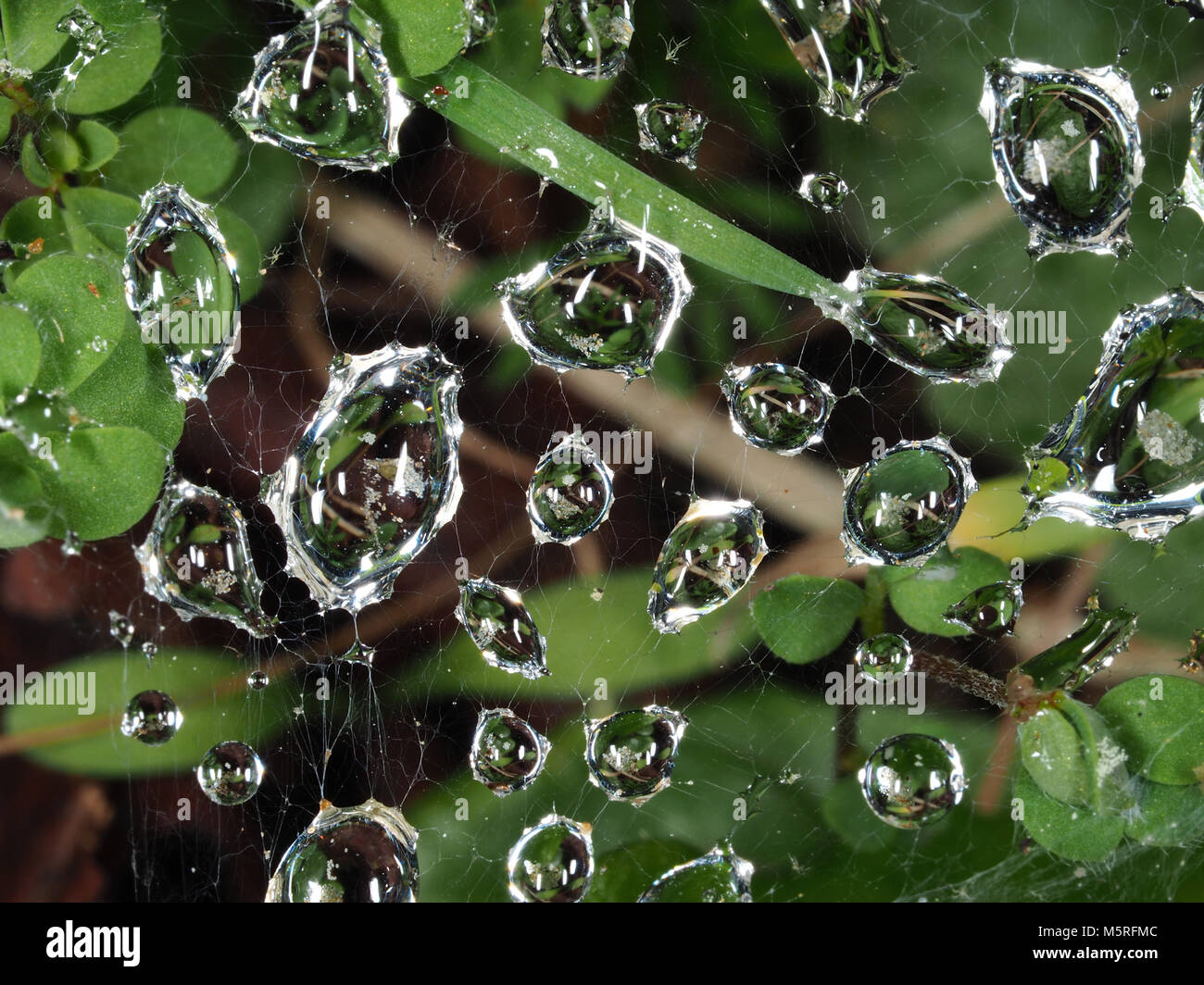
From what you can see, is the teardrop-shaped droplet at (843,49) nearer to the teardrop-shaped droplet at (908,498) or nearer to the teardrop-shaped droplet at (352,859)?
the teardrop-shaped droplet at (908,498)

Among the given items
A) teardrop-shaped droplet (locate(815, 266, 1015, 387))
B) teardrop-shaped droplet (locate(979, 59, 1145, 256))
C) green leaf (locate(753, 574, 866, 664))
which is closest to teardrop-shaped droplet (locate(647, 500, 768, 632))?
green leaf (locate(753, 574, 866, 664))

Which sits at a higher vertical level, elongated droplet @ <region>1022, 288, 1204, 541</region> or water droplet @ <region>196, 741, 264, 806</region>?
elongated droplet @ <region>1022, 288, 1204, 541</region>

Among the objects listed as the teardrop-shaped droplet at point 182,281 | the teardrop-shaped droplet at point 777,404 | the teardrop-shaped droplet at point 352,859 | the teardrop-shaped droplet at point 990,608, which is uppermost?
the teardrop-shaped droplet at point 182,281

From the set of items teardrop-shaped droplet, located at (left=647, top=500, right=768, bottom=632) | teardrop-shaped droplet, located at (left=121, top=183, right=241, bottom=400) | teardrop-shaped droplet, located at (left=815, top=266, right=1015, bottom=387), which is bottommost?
teardrop-shaped droplet, located at (left=647, top=500, right=768, bottom=632)

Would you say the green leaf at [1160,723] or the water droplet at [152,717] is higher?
the water droplet at [152,717]

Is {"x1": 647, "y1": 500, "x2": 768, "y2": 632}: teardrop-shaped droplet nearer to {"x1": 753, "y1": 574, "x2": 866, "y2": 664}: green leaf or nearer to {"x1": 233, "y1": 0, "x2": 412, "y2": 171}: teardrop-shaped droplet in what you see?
{"x1": 753, "y1": 574, "x2": 866, "y2": 664}: green leaf

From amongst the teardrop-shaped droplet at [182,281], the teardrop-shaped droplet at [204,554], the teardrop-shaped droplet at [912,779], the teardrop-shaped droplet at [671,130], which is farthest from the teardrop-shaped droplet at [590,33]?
the teardrop-shaped droplet at [912,779]
